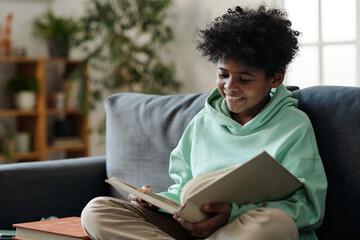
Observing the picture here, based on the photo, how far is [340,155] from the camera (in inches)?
62.4

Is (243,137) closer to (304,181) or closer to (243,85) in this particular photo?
(243,85)

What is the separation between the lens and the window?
2.75 metres

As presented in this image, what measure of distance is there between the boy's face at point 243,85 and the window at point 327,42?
119 centimetres

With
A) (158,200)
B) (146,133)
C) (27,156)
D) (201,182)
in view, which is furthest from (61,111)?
(201,182)

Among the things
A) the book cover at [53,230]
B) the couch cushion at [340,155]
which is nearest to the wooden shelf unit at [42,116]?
the book cover at [53,230]

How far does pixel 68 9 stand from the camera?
444 centimetres

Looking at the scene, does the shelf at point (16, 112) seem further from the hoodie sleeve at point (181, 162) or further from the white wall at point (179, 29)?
the hoodie sleeve at point (181, 162)

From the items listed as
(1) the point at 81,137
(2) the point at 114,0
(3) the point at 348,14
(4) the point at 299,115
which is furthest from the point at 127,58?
(4) the point at 299,115

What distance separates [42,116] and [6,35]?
0.63 m

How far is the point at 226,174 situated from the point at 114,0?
2.73m

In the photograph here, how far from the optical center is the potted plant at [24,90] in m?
4.06

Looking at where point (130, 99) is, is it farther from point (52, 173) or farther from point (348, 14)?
point (348, 14)

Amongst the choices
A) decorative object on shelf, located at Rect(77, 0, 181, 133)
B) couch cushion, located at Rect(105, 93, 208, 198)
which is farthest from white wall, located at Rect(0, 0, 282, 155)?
couch cushion, located at Rect(105, 93, 208, 198)

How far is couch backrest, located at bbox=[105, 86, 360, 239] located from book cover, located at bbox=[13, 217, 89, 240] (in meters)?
0.38
